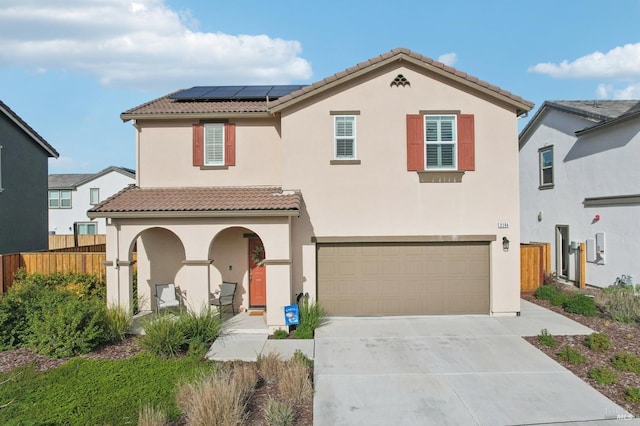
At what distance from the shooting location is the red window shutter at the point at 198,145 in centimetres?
1207

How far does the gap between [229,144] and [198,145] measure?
37.5 inches

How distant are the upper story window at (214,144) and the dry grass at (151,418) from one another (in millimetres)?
7705

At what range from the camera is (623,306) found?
422 inches

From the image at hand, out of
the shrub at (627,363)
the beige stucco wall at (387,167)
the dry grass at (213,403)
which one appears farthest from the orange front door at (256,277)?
the shrub at (627,363)

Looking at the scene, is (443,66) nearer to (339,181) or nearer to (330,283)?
(339,181)

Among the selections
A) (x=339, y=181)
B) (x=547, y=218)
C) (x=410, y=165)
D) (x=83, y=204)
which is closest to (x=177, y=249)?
(x=339, y=181)

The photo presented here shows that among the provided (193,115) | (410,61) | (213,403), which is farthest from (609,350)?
(193,115)

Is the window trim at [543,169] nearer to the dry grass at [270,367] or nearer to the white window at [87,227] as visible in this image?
the dry grass at [270,367]

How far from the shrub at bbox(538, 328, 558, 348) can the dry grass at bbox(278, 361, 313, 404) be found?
18.3ft

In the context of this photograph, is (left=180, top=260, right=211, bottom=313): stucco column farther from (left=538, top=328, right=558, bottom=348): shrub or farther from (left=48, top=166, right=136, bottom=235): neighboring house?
(left=48, top=166, right=136, bottom=235): neighboring house

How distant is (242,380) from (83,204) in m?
33.1

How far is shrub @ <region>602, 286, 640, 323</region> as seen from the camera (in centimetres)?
1047

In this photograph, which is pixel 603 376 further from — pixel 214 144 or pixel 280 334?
pixel 214 144

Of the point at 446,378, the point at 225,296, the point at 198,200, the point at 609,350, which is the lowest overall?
the point at 446,378
